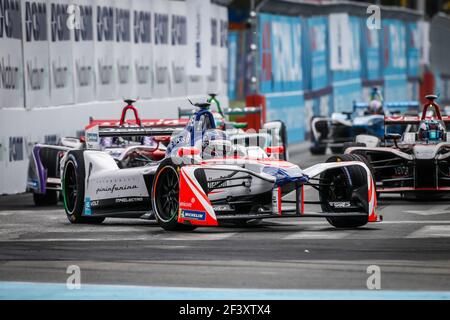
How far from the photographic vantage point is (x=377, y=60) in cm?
5281

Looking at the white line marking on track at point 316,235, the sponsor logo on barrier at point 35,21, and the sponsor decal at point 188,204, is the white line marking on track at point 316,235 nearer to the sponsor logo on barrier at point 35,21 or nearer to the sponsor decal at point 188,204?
the sponsor decal at point 188,204

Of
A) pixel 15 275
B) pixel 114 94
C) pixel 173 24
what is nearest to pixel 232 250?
pixel 15 275

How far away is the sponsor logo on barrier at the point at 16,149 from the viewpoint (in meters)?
21.9

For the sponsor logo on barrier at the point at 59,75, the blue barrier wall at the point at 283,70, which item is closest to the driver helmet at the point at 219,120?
the sponsor logo on barrier at the point at 59,75

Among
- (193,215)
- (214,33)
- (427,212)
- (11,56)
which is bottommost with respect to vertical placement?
(427,212)

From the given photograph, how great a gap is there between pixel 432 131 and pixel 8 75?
7.17m

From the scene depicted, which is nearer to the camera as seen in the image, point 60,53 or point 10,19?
point 10,19

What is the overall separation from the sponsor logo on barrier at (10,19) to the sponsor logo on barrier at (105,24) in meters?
5.20

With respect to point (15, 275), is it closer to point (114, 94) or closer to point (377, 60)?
point (114, 94)

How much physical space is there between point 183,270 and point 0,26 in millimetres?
11289

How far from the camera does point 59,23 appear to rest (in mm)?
24484

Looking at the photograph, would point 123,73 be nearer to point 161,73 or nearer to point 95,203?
point 161,73

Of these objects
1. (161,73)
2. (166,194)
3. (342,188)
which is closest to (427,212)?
(342,188)

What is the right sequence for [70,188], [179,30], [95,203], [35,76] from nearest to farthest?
[95,203]
[70,188]
[35,76]
[179,30]
